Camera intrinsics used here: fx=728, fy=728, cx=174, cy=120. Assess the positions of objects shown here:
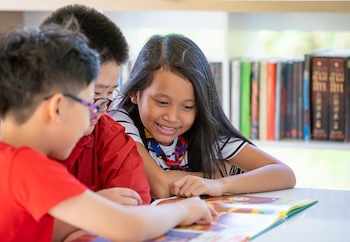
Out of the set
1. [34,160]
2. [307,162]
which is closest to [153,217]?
[34,160]

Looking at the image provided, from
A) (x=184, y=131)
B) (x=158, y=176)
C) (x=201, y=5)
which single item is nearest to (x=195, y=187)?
(x=158, y=176)

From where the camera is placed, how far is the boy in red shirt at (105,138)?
59.9 inches

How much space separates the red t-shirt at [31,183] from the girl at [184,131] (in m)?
0.57

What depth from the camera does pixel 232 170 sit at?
6.46ft

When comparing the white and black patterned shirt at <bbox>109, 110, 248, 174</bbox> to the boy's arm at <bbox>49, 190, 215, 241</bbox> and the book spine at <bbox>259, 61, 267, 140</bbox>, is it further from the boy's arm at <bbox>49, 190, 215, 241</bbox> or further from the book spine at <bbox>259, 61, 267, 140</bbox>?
the book spine at <bbox>259, 61, 267, 140</bbox>

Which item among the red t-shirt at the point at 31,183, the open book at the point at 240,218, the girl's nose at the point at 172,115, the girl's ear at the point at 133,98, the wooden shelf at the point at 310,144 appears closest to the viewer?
the red t-shirt at the point at 31,183

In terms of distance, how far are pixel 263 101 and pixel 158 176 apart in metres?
1.23

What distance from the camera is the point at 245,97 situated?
2871 mm

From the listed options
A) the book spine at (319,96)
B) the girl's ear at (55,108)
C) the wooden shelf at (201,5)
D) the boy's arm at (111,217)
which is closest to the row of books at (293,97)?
the book spine at (319,96)

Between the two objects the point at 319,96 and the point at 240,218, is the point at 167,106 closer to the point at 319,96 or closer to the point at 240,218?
the point at 240,218

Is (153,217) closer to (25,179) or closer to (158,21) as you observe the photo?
(25,179)

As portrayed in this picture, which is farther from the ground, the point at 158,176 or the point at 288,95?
the point at 288,95

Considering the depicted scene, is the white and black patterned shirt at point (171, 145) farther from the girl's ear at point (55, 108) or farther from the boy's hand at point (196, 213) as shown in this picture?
the girl's ear at point (55, 108)

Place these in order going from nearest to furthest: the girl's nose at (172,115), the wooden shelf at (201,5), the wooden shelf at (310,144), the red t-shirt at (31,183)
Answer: the red t-shirt at (31,183) < the girl's nose at (172,115) < the wooden shelf at (201,5) < the wooden shelf at (310,144)
